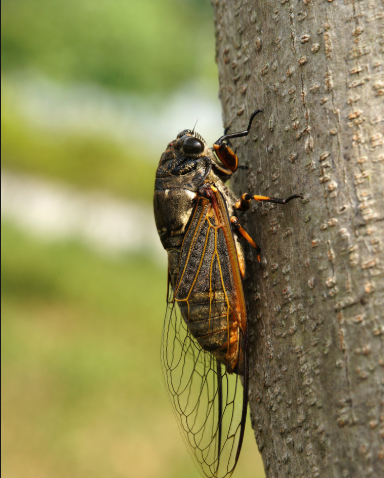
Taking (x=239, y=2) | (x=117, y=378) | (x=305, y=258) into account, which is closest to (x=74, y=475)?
(x=117, y=378)

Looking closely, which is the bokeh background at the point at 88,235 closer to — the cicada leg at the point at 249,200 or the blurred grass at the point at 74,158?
the blurred grass at the point at 74,158

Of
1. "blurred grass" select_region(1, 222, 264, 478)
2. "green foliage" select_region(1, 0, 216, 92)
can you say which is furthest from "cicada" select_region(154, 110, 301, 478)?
"green foliage" select_region(1, 0, 216, 92)

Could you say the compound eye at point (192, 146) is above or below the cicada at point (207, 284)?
above

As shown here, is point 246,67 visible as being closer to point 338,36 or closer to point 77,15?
point 338,36

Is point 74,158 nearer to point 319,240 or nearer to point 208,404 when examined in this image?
point 208,404

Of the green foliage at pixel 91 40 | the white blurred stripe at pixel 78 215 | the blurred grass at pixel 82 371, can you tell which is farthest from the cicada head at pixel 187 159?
the green foliage at pixel 91 40

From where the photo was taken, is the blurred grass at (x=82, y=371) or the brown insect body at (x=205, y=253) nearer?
the brown insect body at (x=205, y=253)

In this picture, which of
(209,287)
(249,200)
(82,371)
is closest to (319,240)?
(249,200)

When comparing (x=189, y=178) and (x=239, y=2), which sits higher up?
(x=239, y=2)
